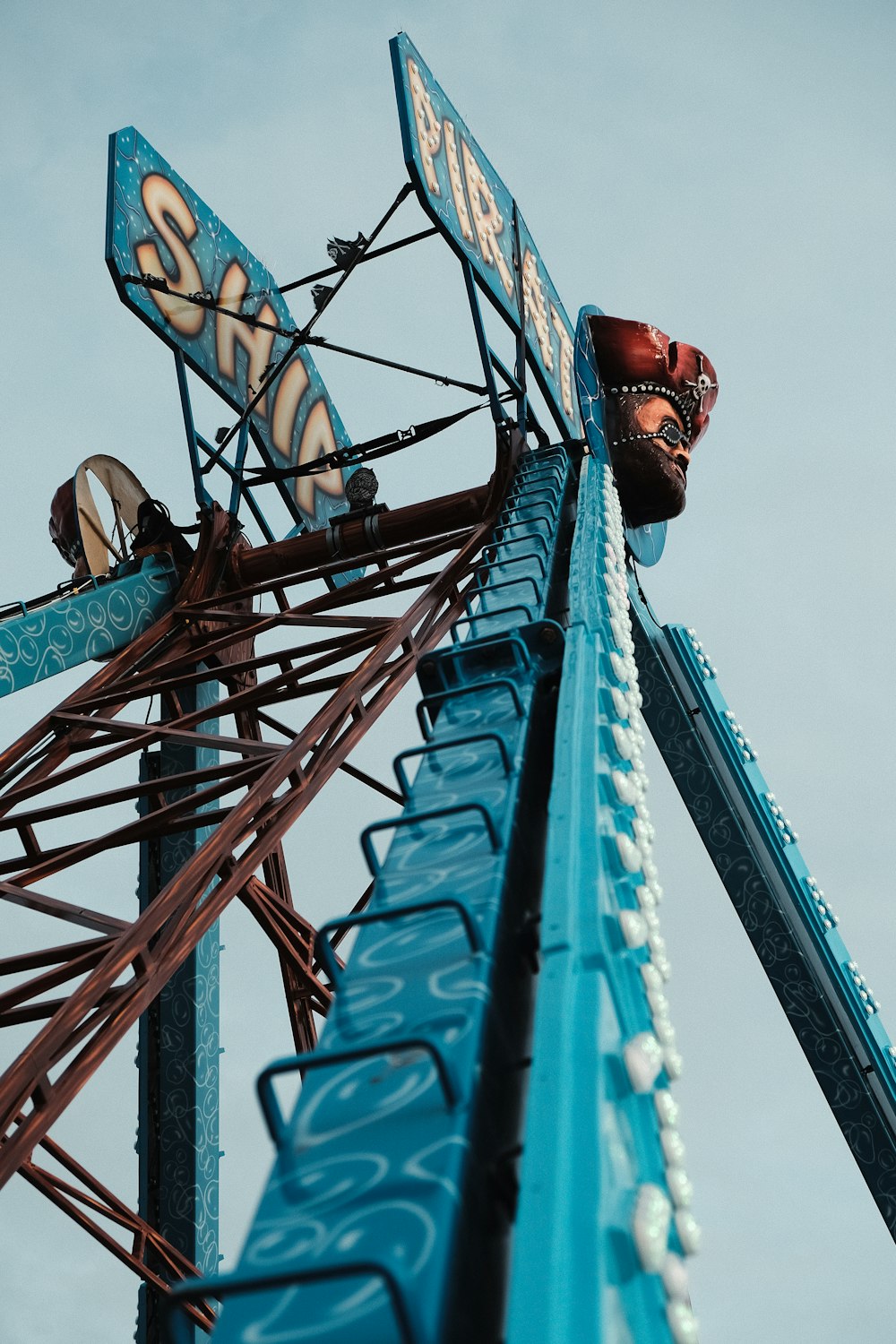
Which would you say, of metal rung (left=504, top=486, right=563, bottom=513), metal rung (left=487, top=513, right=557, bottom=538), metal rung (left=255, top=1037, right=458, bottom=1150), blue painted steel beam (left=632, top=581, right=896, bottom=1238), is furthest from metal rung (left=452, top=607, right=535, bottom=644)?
blue painted steel beam (left=632, top=581, right=896, bottom=1238)

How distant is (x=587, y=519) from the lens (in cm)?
866

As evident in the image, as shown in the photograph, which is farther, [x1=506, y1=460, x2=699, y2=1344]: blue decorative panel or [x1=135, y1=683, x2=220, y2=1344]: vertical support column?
[x1=135, y1=683, x2=220, y2=1344]: vertical support column

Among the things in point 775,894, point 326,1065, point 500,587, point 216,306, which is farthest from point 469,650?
point 216,306

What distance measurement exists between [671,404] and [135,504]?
5823 mm

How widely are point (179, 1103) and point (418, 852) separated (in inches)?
279

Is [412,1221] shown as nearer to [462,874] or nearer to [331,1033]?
[331,1033]

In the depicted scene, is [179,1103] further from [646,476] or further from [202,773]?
[646,476]

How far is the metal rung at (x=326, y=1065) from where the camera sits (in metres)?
2.61

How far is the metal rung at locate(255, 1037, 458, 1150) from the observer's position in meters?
2.61

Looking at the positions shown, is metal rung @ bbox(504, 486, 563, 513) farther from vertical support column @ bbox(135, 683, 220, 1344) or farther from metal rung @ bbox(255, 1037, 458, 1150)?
metal rung @ bbox(255, 1037, 458, 1150)

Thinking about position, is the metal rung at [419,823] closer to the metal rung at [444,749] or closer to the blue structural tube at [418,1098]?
the blue structural tube at [418,1098]

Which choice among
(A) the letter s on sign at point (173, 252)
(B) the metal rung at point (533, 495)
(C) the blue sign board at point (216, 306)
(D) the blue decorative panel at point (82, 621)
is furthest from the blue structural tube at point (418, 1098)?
(A) the letter s on sign at point (173, 252)

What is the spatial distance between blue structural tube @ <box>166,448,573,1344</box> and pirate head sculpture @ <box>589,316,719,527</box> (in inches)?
404

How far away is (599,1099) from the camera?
2.54m
